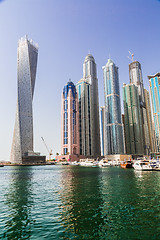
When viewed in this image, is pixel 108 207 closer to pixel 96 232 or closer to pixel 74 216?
pixel 74 216

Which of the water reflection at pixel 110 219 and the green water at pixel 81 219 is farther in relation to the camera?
the green water at pixel 81 219

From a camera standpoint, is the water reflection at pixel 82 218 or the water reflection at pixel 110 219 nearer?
the water reflection at pixel 110 219

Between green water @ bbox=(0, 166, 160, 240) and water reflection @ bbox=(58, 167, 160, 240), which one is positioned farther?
green water @ bbox=(0, 166, 160, 240)

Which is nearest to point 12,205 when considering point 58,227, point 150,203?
point 58,227

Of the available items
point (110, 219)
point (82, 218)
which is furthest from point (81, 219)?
point (110, 219)

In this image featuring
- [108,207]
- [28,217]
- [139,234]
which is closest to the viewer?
[139,234]

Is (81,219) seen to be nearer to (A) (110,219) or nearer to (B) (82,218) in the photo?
(B) (82,218)

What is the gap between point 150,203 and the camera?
27.6 meters

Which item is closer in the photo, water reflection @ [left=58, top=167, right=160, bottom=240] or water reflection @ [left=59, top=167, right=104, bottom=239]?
water reflection @ [left=58, top=167, right=160, bottom=240]

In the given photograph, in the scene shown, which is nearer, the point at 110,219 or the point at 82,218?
the point at 110,219

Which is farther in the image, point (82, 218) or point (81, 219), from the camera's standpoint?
point (82, 218)

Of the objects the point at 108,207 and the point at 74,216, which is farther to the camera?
the point at 108,207

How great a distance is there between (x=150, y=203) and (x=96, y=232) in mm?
14863

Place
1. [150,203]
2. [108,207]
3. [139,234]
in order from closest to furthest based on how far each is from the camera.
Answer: [139,234]
[108,207]
[150,203]
